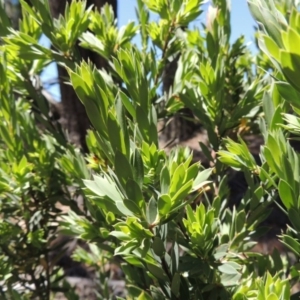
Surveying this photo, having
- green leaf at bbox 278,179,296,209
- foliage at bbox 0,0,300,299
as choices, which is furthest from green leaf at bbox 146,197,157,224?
green leaf at bbox 278,179,296,209

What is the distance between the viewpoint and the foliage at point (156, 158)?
36 cm

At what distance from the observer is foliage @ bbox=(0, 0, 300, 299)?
361 mm

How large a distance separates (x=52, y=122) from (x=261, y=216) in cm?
37

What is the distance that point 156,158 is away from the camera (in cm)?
43

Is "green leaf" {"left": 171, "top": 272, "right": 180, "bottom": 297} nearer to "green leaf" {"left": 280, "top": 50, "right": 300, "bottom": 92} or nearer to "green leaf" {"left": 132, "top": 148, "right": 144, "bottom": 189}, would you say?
"green leaf" {"left": 132, "top": 148, "right": 144, "bottom": 189}

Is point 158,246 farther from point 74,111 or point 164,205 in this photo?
point 74,111

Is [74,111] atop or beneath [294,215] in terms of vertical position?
atop

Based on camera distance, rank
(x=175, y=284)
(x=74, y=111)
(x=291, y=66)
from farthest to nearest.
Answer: (x=74, y=111) < (x=175, y=284) < (x=291, y=66)

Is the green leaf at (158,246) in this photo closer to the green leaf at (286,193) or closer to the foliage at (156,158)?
the foliage at (156,158)

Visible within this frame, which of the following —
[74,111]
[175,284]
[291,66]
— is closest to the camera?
[291,66]

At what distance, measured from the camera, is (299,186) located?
1.24 feet

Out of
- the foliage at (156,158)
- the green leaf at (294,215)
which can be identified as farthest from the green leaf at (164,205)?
the green leaf at (294,215)

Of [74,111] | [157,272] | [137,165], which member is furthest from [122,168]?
[74,111]

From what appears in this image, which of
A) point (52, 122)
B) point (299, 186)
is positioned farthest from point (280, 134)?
point (52, 122)
